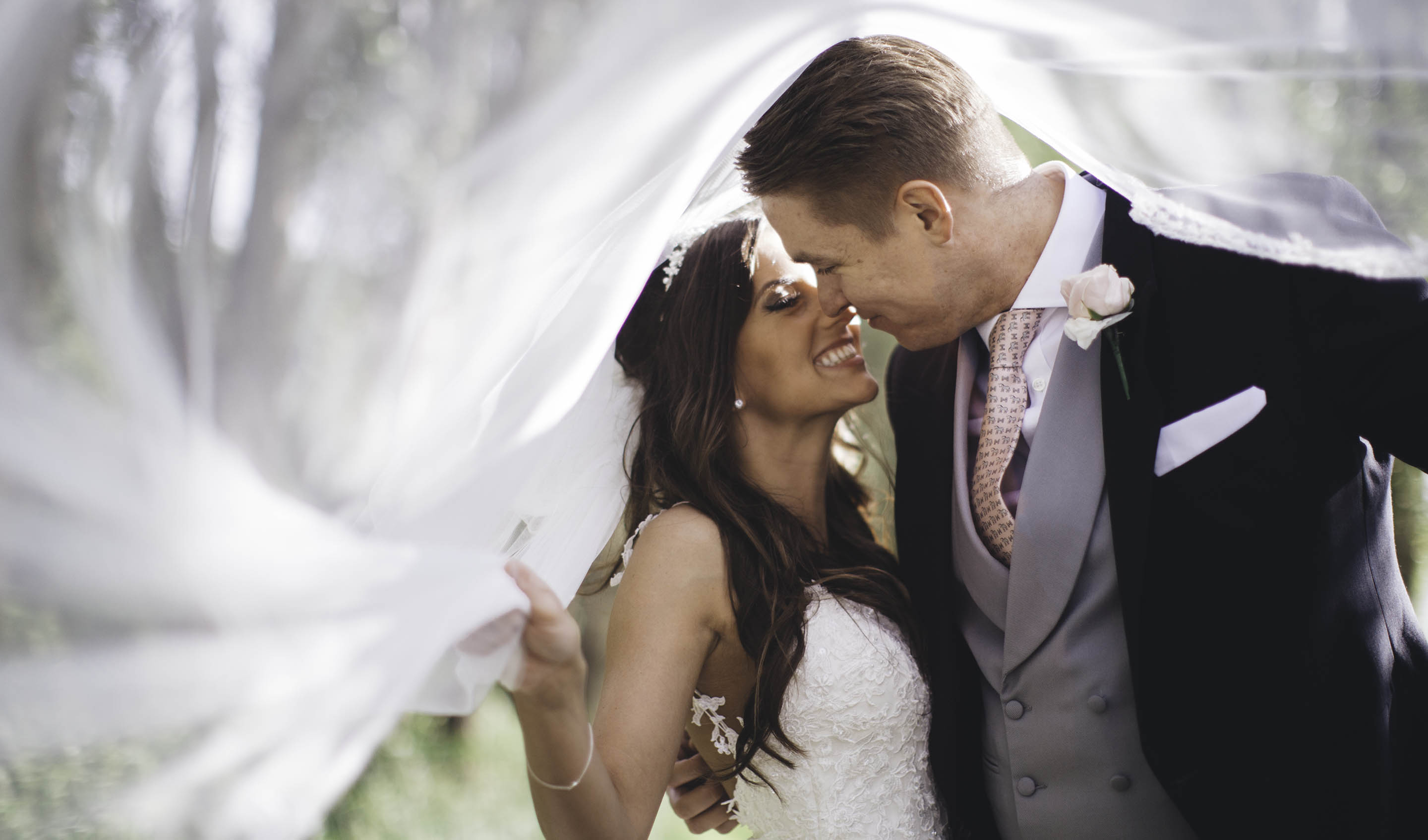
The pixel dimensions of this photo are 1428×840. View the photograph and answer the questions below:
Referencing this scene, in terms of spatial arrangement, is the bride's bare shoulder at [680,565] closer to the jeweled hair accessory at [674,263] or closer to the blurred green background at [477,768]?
the jeweled hair accessory at [674,263]

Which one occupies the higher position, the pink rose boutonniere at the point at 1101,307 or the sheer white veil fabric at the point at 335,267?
the sheer white veil fabric at the point at 335,267

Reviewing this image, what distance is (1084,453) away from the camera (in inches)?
76.9

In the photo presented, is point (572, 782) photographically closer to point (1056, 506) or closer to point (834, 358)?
point (1056, 506)

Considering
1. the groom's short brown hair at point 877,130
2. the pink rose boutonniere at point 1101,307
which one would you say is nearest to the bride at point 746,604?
the groom's short brown hair at point 877,130

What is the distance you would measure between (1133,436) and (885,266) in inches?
28.6

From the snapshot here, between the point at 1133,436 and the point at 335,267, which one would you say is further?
the point at 1133,436

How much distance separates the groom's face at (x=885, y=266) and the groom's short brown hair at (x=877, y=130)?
3 cm

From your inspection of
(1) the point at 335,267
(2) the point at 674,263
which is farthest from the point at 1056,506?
(1) the point at 335,267

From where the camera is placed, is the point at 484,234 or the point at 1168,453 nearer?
the point at 484,234

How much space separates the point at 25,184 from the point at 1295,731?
219cm

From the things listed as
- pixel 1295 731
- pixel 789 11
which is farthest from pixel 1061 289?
pixel 1295 731

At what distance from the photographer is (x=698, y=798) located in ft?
9.15

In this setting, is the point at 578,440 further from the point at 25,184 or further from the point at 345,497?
the point at 25,184

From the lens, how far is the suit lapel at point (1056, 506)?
1925 millimetres
